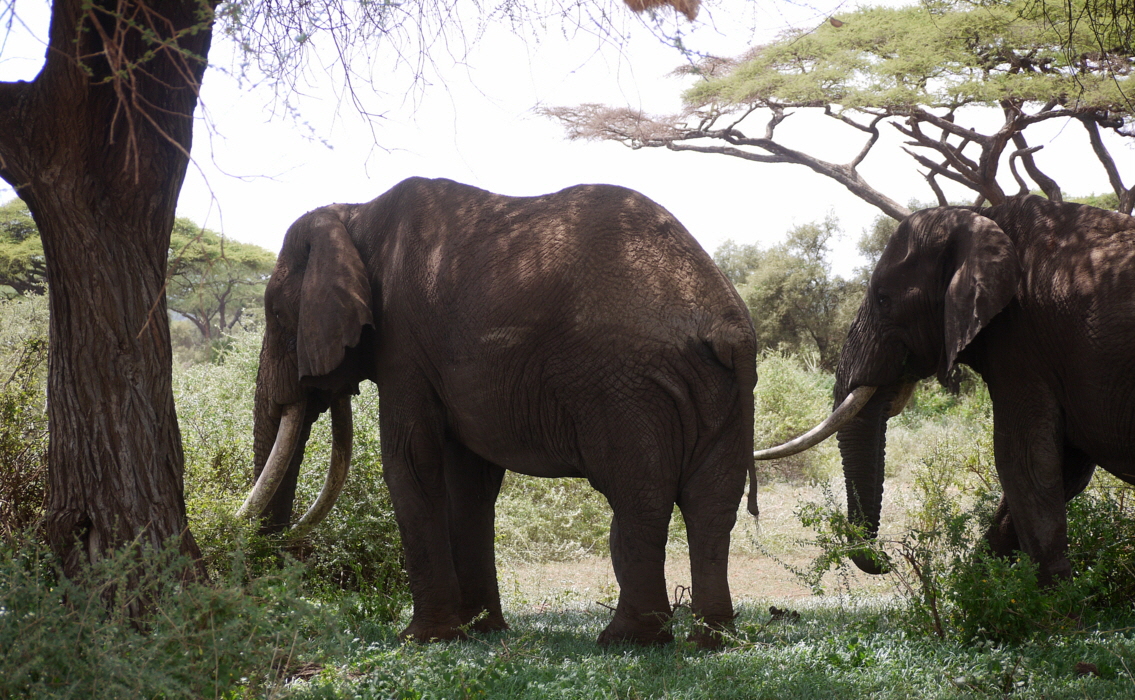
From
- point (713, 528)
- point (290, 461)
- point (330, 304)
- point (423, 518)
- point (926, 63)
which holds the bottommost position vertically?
point (423, 518)

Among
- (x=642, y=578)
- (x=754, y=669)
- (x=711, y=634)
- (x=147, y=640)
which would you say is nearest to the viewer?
(x=147, y=640)

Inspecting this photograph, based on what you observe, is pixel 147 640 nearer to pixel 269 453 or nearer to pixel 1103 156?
pixel 269 453

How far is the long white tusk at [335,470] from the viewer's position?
6062 mm

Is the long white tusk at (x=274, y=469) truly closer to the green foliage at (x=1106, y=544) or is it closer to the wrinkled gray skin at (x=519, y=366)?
the wrinkled gray skin at (x=519, y=366)

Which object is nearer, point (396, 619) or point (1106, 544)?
point (1106, 544)

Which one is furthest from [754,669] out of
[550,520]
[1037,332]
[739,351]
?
[550,520]

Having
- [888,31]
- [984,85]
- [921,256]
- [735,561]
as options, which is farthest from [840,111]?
[921,256]

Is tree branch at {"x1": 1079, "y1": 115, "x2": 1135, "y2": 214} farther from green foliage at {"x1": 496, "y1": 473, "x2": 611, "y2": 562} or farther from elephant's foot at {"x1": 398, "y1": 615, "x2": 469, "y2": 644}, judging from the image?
elephant's foot at {"x1": 398, "y1": 615, "x2": 469, "y2": 644}

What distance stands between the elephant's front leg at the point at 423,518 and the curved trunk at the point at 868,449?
8.48 feet

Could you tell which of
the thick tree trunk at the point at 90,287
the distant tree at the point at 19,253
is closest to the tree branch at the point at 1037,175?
the thick tree trunk at the point at 90,287

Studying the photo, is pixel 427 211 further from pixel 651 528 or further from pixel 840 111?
pixel 840 111

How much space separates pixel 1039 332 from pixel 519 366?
2.79 m

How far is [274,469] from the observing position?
571 centimetres

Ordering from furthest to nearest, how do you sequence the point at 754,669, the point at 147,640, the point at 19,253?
the point at 19,253 → the point at 754,669 → the point at 147,640
